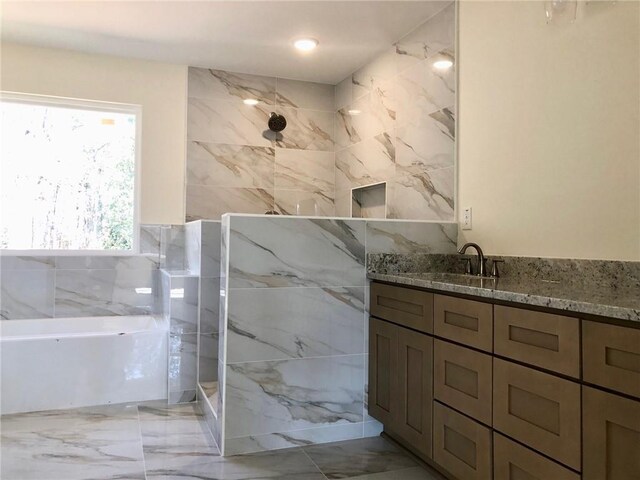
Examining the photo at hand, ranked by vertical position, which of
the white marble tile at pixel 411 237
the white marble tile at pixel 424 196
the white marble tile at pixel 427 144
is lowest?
the white marble tile at pixel 411 237

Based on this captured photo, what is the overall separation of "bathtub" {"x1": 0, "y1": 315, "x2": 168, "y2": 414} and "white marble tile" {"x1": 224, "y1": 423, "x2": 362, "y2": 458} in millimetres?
987

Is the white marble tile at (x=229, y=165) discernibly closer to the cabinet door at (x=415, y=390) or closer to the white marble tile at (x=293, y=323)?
the white marble tile at (x=293, y=323)

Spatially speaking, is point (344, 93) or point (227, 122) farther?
point (344, 93)

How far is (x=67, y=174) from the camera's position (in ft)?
11.8

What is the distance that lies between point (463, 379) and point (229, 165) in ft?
8.98

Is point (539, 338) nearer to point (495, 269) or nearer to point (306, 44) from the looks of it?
point (495, 269)

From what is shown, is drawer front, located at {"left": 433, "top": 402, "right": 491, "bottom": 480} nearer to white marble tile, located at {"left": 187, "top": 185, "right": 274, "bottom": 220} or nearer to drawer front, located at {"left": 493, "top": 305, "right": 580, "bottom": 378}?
drawer front, located at {"left": 493, "top": 305, "right": 580, "bottom": 378}

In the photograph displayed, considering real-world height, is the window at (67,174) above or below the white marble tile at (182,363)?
above

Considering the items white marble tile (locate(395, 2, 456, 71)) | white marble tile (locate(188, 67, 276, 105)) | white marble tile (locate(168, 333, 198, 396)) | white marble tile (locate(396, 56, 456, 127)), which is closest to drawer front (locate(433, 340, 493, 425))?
white marble tile (locate(396, 56, 456, 127))

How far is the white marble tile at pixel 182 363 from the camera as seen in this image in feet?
9.51

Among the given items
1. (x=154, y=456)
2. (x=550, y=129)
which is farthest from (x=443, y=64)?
(x=154, y=456)

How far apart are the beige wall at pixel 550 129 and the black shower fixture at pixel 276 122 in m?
1.76

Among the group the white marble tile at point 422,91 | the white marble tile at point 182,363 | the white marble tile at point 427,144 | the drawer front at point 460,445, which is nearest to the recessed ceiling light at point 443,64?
the white marble tile at point 422,91

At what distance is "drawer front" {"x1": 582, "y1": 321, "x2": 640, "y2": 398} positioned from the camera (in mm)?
1138
